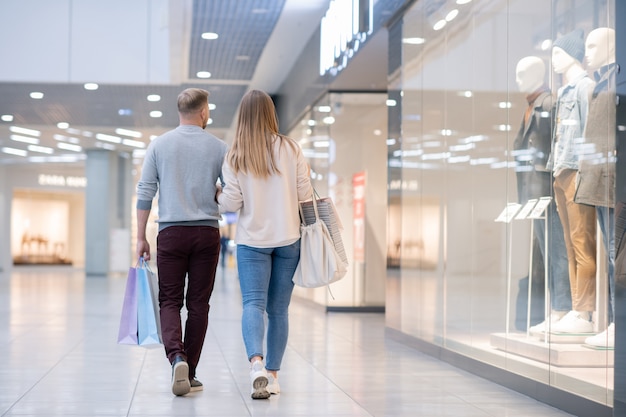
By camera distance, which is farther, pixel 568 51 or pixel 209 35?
pixel 209 35

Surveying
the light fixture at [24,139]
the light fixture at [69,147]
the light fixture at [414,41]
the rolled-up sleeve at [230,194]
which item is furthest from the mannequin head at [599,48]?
the light fixture at [69,147]

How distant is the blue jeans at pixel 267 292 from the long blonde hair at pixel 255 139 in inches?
15.0

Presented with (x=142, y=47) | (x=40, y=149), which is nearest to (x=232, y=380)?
(x=142, y=47)

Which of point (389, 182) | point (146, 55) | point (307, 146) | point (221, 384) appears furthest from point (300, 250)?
point (146, 55)

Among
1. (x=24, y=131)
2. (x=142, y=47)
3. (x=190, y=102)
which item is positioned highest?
(x=142, y=47)

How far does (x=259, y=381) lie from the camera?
4.17 m

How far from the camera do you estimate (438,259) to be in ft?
21.2

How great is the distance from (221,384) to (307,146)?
8024 mm

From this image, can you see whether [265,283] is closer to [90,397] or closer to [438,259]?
[90,397]

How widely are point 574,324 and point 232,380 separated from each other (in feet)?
5.94

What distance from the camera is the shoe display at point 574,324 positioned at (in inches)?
163

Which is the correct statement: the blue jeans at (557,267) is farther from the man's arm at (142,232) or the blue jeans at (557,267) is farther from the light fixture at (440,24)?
the light fixture at (440,24)

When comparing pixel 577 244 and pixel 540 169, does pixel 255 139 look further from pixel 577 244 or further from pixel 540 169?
pixel 577 244

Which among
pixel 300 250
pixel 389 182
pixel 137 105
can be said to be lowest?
pixel 300 250
